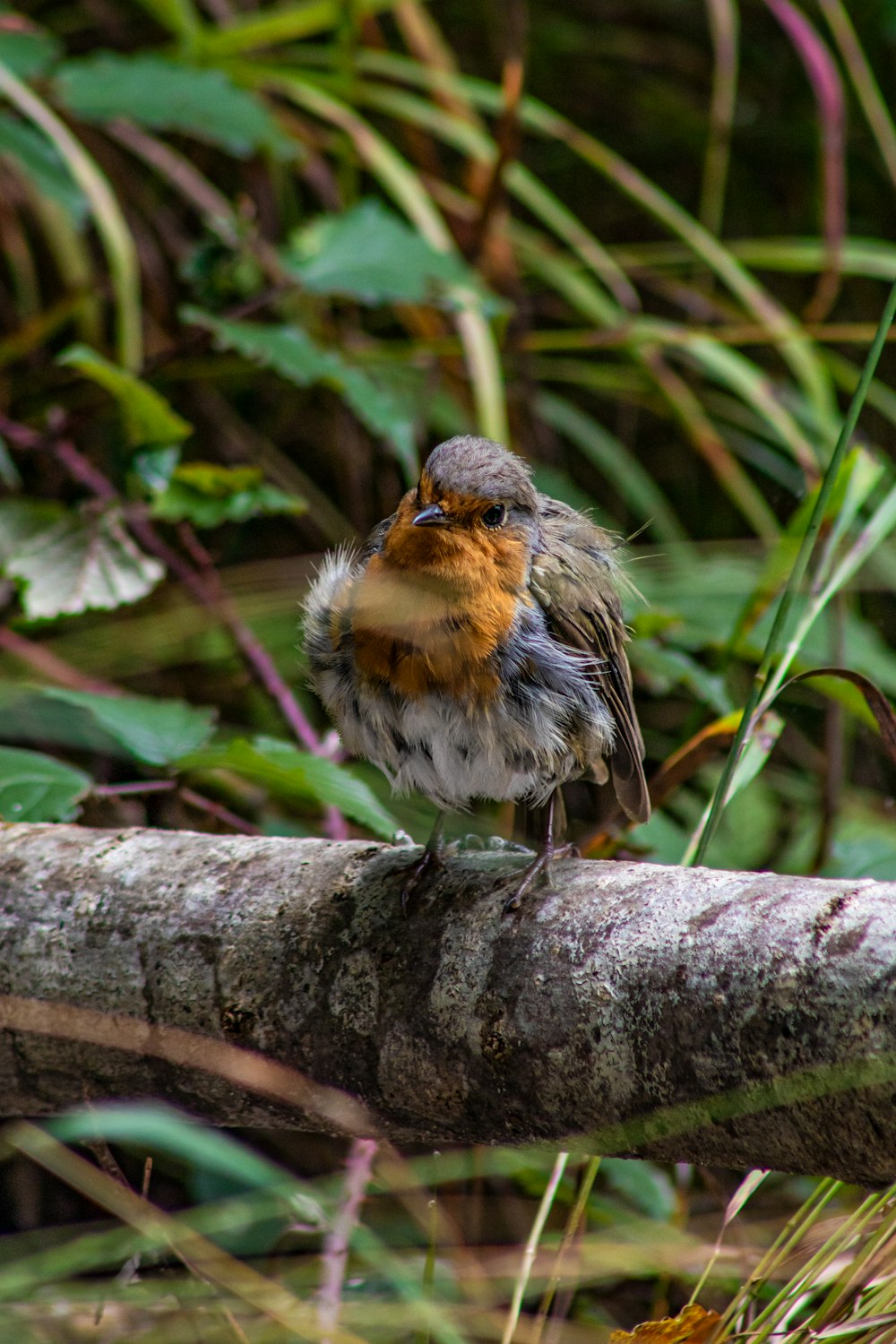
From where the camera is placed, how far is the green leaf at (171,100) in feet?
8.61

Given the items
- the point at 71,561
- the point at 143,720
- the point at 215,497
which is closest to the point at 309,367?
the point at 215,497

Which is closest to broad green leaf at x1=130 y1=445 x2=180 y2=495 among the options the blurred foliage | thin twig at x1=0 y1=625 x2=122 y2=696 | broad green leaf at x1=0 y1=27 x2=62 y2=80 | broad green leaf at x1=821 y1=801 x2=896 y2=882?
the blurred foliage

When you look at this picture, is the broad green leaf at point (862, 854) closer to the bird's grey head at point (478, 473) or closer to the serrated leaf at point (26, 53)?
the bird's grey head at point (478, 473)

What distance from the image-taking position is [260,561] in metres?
3.26

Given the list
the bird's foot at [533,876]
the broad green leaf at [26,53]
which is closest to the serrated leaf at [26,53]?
the broad green leaf at [26,53]

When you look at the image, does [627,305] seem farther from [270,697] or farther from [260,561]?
[270,697]

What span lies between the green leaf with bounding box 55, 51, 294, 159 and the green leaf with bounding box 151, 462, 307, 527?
0.81 m

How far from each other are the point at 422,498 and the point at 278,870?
56 centimetres

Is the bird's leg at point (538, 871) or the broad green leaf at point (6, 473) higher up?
the broad green leaf at point (6, 473)

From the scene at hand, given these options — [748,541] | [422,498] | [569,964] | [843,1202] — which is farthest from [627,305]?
[569,964]

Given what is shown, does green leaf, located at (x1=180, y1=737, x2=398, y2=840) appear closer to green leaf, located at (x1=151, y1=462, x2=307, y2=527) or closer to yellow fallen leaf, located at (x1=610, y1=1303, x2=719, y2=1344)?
green leaf, located at (x1=151, y1=462, x2=307, y2=527)

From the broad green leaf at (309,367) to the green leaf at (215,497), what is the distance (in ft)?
0.81

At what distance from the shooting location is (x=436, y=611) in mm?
1675

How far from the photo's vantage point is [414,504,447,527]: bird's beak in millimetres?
1696
